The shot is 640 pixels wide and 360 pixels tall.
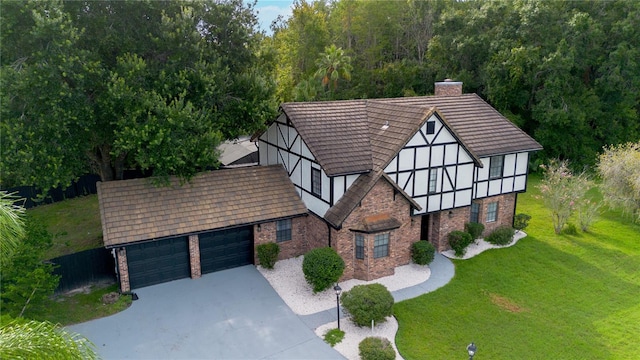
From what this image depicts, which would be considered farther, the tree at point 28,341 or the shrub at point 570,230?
the shrub at point 570,230

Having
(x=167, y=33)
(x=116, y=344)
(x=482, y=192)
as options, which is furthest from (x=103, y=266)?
(x=482, y=192)

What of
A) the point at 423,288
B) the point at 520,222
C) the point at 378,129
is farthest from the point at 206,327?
the point at 520,222

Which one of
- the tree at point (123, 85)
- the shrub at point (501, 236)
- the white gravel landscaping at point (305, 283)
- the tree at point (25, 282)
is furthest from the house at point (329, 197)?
the tree at point (25, 282)

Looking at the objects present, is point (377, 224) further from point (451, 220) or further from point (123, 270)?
point (123, 270)

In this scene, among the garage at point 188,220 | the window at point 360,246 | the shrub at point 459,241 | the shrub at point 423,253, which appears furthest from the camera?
the shrub at point 459,241

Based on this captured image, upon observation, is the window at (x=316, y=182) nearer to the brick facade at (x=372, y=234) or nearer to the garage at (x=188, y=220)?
the garage at (x=188, y=220)

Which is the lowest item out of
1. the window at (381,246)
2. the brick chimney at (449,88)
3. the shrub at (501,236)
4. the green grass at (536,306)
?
the green grass at (536,306)

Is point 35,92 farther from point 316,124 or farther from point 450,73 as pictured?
point 450,73
